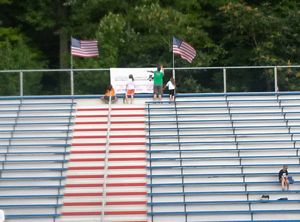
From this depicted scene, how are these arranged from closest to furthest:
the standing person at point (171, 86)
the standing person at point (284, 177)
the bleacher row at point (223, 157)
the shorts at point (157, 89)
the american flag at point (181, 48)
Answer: the bleacher row at point (223, 157), the standing person at point (284, 177), the standing person at point (171, 86), the shorts at point (157, 89), the american flag at point (181, 48)

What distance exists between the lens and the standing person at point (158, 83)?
A: 3098cm

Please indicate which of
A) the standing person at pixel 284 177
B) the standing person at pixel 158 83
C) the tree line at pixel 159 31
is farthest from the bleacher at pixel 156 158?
the tree line at pixel 159 31

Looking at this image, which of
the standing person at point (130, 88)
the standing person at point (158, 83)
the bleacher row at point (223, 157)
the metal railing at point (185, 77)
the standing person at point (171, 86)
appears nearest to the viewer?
the bleacher row at point (223, 157)

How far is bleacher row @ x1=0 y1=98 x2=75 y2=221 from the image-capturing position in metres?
26.1

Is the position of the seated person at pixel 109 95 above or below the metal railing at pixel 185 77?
below

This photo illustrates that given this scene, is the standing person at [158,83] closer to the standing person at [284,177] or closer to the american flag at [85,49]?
the american flag at [85,49]

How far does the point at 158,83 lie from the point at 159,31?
9.40 meters

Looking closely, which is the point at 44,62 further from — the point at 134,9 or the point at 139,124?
the point at 139,124

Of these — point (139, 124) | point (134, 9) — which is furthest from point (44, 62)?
point (139, 124)

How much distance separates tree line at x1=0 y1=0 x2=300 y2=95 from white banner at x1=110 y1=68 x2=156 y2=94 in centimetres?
702

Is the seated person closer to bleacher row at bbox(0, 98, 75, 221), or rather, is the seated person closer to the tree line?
bleacher row at bbox(0, 98, 75, 221)

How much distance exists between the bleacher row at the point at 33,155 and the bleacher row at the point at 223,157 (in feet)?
9.03

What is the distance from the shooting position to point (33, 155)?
1126 inches

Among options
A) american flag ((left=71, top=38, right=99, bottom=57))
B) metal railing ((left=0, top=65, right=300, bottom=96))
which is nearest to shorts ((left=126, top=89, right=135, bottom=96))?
metal railing ((left=0, top=65, right=300, bottom=96))
